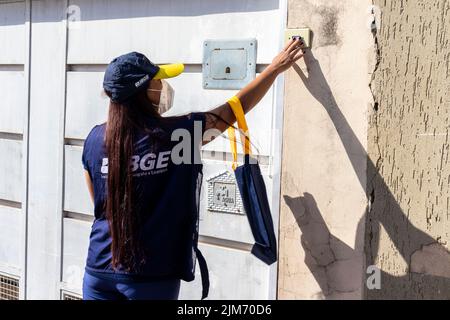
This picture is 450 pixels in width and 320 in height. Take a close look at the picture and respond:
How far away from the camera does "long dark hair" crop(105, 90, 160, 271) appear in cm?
271

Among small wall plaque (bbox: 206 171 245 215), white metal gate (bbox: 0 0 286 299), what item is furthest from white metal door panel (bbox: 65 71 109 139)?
small wall plaque (bbox: 206 171 245 215)

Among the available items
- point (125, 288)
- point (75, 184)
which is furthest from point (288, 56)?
point (75, 184)

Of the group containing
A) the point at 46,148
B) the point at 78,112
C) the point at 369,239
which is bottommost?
the point at 369,239

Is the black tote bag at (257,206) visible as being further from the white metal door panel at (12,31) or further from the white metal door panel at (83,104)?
the white metal door panel at (12,31)

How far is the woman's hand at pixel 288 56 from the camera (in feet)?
9.81

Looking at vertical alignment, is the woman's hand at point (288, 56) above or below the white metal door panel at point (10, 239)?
above

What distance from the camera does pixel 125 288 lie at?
2.78m

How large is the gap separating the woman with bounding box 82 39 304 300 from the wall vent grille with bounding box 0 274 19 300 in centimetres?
195

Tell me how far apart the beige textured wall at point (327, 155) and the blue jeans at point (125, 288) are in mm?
684

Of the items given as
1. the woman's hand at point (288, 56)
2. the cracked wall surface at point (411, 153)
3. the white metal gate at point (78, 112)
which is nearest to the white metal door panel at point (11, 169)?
the white metal gate at point (78, 112)

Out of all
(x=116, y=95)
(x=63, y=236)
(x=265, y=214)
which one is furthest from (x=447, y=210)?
(x=63, y=236)

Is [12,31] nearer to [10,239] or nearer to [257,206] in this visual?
[10,239]

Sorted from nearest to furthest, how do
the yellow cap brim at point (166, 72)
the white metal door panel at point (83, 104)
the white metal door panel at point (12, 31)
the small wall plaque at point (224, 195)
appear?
the yellow cap brim at point (166, 72) → the small wall plaque at point (224, 195) → the white metal door panel at point (83, 104) → the white metal door panel at point (12, 31)

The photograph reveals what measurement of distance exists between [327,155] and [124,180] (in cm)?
99
